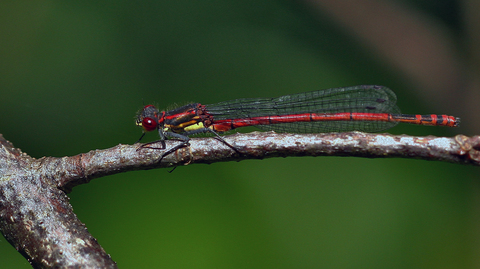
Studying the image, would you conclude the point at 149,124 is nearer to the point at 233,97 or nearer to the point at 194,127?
the point at 194,127

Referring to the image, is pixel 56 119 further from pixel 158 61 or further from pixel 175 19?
pixel 175 19

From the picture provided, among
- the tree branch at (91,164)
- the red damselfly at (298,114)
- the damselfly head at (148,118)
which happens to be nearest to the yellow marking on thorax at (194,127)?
the red damselfly at (298,114)

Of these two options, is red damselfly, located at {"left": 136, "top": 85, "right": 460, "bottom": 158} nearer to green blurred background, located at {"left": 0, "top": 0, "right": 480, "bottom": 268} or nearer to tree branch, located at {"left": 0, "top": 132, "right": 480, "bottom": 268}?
green blurred background, located at {"left": 0, "top": 0, "right": 480, "bottom": 268}

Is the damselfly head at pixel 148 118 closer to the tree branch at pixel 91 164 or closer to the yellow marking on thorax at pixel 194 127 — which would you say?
the yellow marking on thorax at pixel 194 127

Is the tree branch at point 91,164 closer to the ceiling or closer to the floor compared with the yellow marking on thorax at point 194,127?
closer to the floor

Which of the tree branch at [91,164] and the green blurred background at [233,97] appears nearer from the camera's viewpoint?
the tree branch at [91,164]

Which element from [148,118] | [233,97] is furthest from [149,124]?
[233,97]
